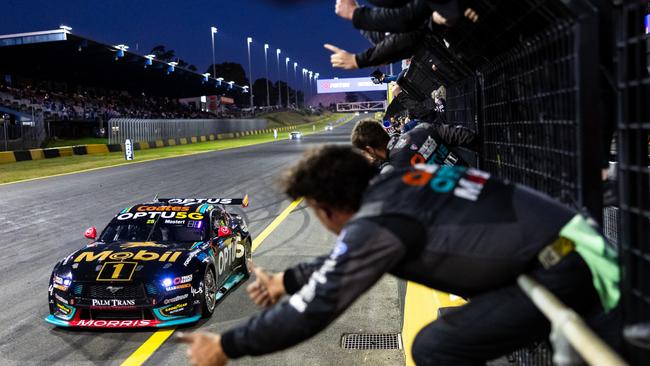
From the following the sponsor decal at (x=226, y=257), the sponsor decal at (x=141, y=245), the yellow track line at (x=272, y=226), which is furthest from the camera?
the yellow track line at (x=272, y=226)

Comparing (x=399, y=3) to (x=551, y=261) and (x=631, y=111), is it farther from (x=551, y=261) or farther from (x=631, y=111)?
(x=551, y=261)

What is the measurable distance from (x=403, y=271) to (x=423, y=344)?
1.21ft

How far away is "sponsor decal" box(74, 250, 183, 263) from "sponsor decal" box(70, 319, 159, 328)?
739 millimetres

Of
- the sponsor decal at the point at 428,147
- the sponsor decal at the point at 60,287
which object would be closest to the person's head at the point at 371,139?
the sponsor decal at the point at 428,147

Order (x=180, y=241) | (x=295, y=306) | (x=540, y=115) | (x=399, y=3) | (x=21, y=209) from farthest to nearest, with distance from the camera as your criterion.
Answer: (x=21, y=209), (x=180, y=241), (x=399, y=3), (x=540, y=115), (x=295, y=306)

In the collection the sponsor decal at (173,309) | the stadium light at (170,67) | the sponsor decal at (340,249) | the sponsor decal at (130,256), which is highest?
the stadium light at (170,67)

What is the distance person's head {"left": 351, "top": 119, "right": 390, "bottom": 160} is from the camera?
5.67 meters

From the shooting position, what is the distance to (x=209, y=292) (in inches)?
287

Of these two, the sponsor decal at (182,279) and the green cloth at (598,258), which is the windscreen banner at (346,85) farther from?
the green cloth at (598,258)

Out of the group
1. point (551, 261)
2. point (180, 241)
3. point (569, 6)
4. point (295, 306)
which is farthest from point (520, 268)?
point (180, 241)

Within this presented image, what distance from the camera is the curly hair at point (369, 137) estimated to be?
18.6ft

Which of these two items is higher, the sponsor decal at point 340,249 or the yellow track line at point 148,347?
the sponsor decal at point 340,249

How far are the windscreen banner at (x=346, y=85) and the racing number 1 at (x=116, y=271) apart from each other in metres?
80.5

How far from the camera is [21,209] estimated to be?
50.5 feet
